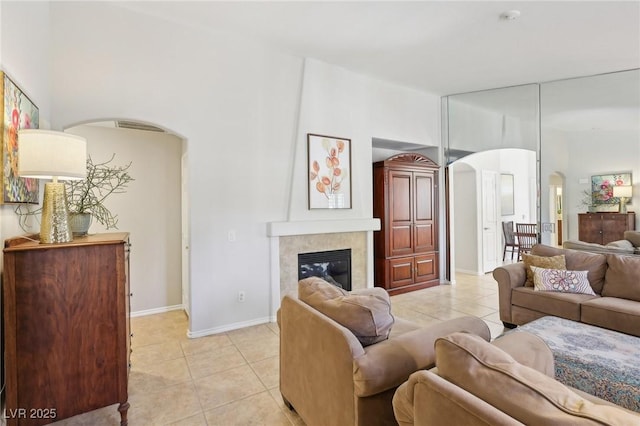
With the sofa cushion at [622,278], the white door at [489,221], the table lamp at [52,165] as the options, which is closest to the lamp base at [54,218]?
the table lamp at [52,165]

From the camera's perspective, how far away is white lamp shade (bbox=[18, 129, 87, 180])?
1827 mm

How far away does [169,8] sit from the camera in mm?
3180

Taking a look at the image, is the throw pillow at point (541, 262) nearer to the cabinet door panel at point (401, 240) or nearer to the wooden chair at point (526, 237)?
the cabinet door panel at point (401, 240)

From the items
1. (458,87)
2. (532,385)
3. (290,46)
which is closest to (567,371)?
(532,385)

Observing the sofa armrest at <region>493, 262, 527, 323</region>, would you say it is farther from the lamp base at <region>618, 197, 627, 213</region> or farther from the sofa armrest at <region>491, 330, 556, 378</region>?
the lamp base at <region>618, 197, 627, 213</region>

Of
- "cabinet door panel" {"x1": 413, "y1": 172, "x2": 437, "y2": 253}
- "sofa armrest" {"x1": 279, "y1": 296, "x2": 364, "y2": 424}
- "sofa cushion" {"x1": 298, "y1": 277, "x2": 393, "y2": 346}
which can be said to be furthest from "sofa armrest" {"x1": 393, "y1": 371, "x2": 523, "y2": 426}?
"cabinet door panel" {"x1": 413, "y1": 172, "x2": 437, "y2": 253}

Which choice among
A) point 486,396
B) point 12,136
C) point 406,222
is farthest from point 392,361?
point 406,222

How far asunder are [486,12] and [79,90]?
4.08m

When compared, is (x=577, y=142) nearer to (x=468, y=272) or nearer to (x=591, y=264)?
(x=591, y=264)

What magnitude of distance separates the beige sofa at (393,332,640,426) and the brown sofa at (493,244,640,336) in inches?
101

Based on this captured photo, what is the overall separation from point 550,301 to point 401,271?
7.35 ft

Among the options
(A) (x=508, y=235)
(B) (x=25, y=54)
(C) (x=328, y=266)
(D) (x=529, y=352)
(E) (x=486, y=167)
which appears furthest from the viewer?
(A) (x=508, y=235)

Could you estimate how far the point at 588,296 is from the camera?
3.25 metres

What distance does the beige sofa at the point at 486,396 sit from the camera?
847 mm
